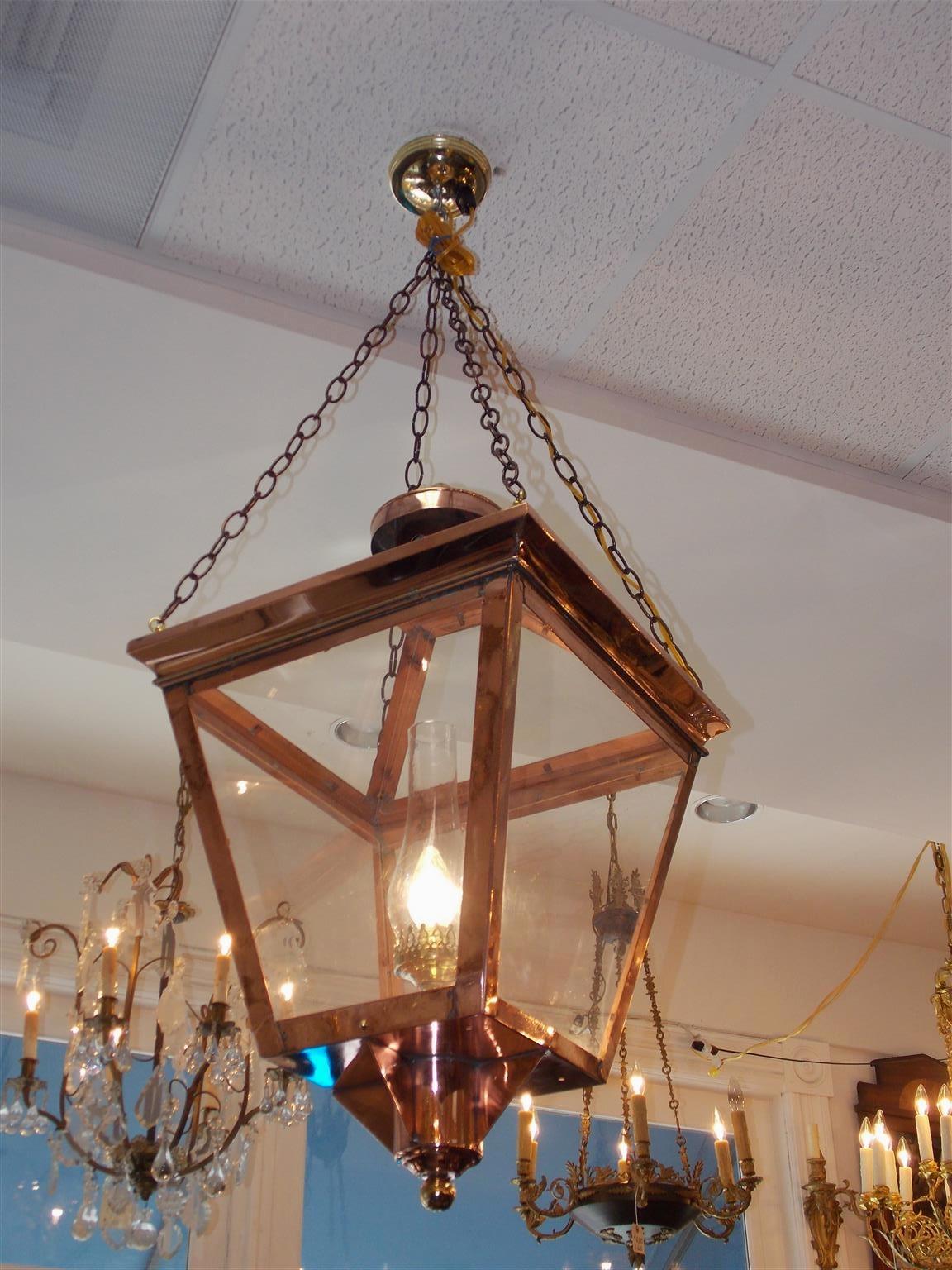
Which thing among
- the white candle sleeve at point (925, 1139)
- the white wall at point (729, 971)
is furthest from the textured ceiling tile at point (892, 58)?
the white wall at point (729, 971)

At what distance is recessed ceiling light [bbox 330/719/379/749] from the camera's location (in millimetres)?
974

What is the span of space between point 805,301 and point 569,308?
0.35 meters

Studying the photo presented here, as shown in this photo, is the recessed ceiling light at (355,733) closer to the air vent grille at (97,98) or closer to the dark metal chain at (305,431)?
the dark metal chain at (305,431)

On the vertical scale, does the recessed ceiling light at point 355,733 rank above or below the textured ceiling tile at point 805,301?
below

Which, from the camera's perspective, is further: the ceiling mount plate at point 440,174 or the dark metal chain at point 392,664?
the ceiling mount plate at point 440,174

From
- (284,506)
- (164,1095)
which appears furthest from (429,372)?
(164,1095)

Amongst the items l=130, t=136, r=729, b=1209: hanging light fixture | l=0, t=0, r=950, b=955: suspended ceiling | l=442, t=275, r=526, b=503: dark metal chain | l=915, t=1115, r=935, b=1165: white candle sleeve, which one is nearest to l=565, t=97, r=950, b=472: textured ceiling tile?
l=0, t=0, r=950, b=955: suspended ceiling

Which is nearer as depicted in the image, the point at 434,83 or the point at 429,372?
the point at 434,83

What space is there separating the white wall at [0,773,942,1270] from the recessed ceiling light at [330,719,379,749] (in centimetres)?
296

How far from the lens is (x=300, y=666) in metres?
1.03

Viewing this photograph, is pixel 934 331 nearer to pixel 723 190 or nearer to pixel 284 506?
pixel 723 190

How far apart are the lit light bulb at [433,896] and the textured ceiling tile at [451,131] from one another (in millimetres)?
1060

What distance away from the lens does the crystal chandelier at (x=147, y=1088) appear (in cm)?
253

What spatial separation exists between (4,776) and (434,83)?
2934 millimetres
